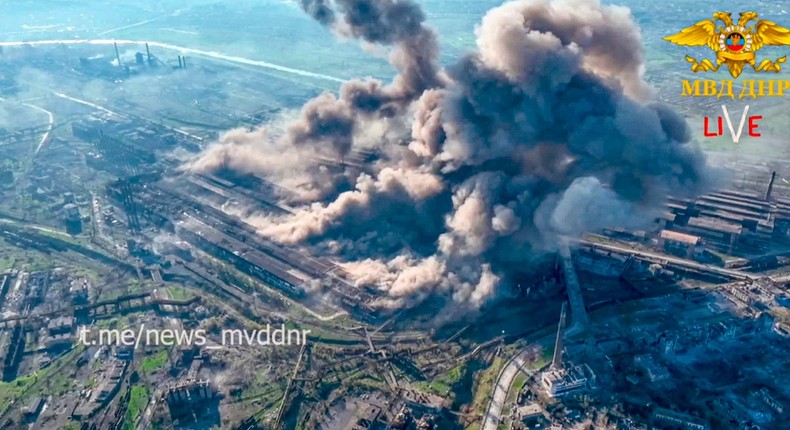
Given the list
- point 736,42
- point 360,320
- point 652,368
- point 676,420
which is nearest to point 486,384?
point 652,368

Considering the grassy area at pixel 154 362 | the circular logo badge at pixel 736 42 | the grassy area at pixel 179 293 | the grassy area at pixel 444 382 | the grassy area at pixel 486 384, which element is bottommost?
the grassy area at pixel 179 293

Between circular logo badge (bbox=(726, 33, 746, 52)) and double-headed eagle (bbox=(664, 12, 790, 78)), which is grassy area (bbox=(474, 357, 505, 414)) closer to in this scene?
double-headed eagle (bbox=(664, 12, 790, 78))

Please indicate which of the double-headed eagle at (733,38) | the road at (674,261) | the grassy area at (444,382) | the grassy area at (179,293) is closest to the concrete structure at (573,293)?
the road at (674,261)

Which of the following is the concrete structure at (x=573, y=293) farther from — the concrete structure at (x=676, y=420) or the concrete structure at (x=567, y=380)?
the concrete structure at (x=676, y=420)

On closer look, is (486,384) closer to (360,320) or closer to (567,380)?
(567,380)

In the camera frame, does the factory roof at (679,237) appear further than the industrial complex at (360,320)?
Yes

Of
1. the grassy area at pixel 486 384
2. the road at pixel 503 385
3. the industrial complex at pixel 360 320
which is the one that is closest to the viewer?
the road at pixel 503 385

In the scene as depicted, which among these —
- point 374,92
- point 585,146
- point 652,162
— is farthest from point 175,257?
point 652,162
